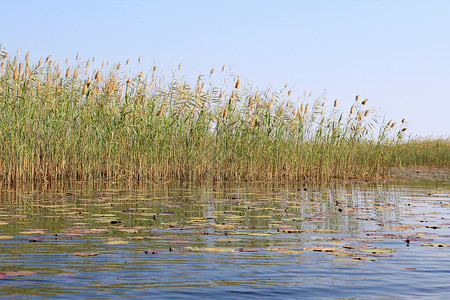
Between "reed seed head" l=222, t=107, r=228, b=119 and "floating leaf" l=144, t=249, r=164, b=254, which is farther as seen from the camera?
"reed seed head" l=222, t=107, r=228, b=119

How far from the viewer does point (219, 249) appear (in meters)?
4.28

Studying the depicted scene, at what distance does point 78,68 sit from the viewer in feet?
40.8

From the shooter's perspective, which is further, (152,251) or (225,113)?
(225,113)

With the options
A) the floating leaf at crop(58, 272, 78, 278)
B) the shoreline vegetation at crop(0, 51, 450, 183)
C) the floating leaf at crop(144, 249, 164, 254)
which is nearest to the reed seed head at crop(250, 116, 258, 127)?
the shoreline vegetation at crop(0, 51, 450, 183)

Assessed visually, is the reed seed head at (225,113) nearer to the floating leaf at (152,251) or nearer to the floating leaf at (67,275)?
the floating leaf at (152,251)

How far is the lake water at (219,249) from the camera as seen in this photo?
318cm

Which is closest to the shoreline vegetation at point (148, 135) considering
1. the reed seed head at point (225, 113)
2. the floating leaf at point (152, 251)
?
the reed seed head at point (225, 113)

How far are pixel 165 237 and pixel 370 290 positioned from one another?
2.13 metres

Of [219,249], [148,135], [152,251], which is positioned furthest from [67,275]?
[148,135]

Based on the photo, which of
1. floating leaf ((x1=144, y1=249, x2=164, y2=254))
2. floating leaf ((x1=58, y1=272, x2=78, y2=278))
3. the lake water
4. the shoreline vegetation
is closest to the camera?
the lake water

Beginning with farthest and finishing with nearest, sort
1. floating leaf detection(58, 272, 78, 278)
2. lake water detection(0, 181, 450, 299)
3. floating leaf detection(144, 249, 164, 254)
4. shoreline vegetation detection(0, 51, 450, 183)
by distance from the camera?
shoreline vegetation detection(0, 51, 450, 183) < floating leaf detection(144, 249, 164, 254) < floating leaf detection(58, 272, 78, 278) < lake water detection(0, 181, 450, 299)

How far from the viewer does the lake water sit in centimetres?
318

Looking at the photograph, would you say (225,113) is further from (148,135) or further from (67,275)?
(67,275)

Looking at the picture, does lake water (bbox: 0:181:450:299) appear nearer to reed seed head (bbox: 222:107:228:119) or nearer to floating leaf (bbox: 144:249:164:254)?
floating leaf (bbox: 144:249:164:254)
